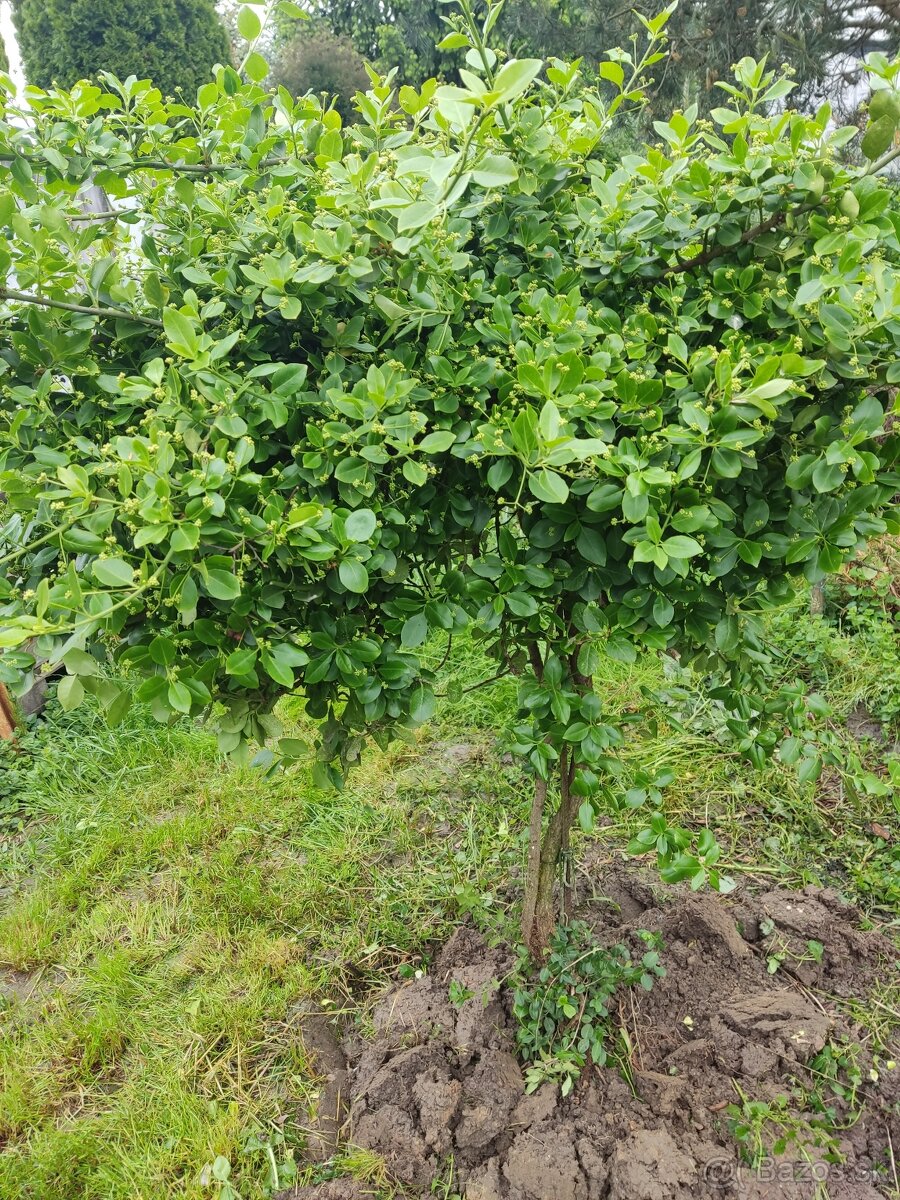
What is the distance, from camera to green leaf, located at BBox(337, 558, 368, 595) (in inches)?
42.1

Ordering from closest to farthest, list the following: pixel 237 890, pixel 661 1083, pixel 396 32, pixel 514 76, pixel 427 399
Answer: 1. pixel 514 76
2. pixel 427 399
3. pixel 661 1083
4. pixel 237 890
5. pixel 396 32

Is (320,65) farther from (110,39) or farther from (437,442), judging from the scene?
(437,442)

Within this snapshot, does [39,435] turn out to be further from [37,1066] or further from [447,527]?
[37,1066]

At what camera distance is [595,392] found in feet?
3.58

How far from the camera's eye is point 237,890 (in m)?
→ 2.60

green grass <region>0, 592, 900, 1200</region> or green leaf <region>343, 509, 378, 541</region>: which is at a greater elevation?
green leaf <region>343, 509, 378, 541</region>

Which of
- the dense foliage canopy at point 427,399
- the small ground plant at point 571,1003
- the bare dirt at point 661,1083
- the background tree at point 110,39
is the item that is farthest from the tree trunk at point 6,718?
the background tree at point 110,39

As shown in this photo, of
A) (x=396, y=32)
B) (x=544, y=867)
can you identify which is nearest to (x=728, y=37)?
(x=544, y=867)

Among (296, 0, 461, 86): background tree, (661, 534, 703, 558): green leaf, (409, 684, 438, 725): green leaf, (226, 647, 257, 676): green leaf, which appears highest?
(296, 0, 461, 86): background tree

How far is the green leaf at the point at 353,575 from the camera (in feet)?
3.51

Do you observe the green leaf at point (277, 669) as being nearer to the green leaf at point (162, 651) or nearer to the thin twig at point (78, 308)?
the green leaf at point (162, 651)

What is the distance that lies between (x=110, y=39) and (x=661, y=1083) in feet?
40.0

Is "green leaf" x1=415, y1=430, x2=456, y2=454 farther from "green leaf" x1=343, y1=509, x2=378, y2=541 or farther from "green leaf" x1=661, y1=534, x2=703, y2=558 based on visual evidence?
"green leaf" x1=661, y1=534, x2=703, y2=558

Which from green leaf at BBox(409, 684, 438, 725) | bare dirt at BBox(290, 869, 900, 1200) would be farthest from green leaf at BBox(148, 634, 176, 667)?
bare dirt at BBox(290, 869, 900, 1200)
